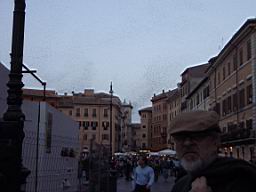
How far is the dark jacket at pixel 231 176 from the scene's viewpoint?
8.48ft

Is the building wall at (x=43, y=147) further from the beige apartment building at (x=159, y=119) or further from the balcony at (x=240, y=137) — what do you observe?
the beige apartment building at (x=159, y=119)

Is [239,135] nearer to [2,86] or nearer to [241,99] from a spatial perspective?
[241,99]

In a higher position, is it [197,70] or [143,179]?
[197,70]

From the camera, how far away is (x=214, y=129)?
283 cm

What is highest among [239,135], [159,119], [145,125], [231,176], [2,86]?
[159,119]

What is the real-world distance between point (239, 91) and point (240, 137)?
16.8 feet

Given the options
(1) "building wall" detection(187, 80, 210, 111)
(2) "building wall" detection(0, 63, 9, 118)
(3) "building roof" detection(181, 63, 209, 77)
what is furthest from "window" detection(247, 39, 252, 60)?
(3) "building roof" detection(181, 63, 209, 77)

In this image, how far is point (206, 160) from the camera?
2758mm

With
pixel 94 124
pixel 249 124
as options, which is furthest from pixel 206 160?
pixel 94 124

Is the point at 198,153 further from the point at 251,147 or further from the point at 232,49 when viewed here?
the point at 232,49

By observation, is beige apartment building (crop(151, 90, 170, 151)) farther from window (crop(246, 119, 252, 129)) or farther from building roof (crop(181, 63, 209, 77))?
window (crop(246, 119, 252, 129))

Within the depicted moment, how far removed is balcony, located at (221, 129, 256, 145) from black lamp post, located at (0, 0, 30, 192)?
3318cm

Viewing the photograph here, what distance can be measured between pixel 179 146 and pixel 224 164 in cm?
31

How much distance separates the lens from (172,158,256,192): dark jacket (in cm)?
258
